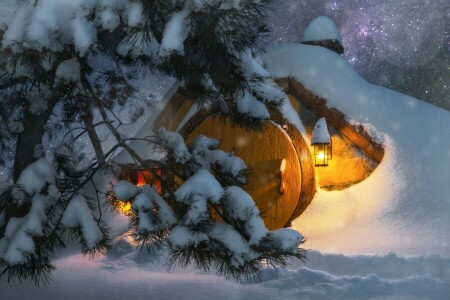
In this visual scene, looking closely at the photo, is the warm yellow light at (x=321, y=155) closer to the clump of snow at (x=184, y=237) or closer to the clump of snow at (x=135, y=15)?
the clump of snow at (x=184, y=237)

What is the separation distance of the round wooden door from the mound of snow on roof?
0.56 m

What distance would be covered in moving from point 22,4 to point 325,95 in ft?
19.6

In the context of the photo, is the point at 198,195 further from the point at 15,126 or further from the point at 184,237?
the point at 15,126

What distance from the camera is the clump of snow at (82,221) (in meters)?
3.72

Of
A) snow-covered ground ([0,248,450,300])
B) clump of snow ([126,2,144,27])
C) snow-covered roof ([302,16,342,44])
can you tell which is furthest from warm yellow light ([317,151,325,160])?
clump of snow ([126,2,144,27])

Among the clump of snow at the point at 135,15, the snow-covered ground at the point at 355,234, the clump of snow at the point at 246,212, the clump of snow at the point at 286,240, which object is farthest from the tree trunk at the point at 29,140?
the clump of snow at the point at 286,240

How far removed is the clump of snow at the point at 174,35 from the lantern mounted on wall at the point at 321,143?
5.31m

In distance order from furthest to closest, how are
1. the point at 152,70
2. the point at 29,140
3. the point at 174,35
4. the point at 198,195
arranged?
the point at 29,140 < the point at 152,70 < the point at 198,195 < the point at 174,35

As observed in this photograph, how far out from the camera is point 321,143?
28.0 ft

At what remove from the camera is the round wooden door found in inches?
353

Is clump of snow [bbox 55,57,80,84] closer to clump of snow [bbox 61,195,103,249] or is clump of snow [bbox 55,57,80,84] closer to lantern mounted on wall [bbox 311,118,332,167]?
clump of snow [bbox 61,195,103,249]

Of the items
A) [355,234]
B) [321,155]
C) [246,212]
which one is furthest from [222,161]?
[321,155]

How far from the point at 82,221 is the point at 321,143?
5.46 meters

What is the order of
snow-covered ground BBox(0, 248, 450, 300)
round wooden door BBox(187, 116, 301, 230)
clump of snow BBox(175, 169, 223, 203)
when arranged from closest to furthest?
clump of snow BBox(175, 169, 223, 203), snow-covered ground BBox(0, 248, 450, 300), round wooden door BBox(187, 116, 301, 230)
